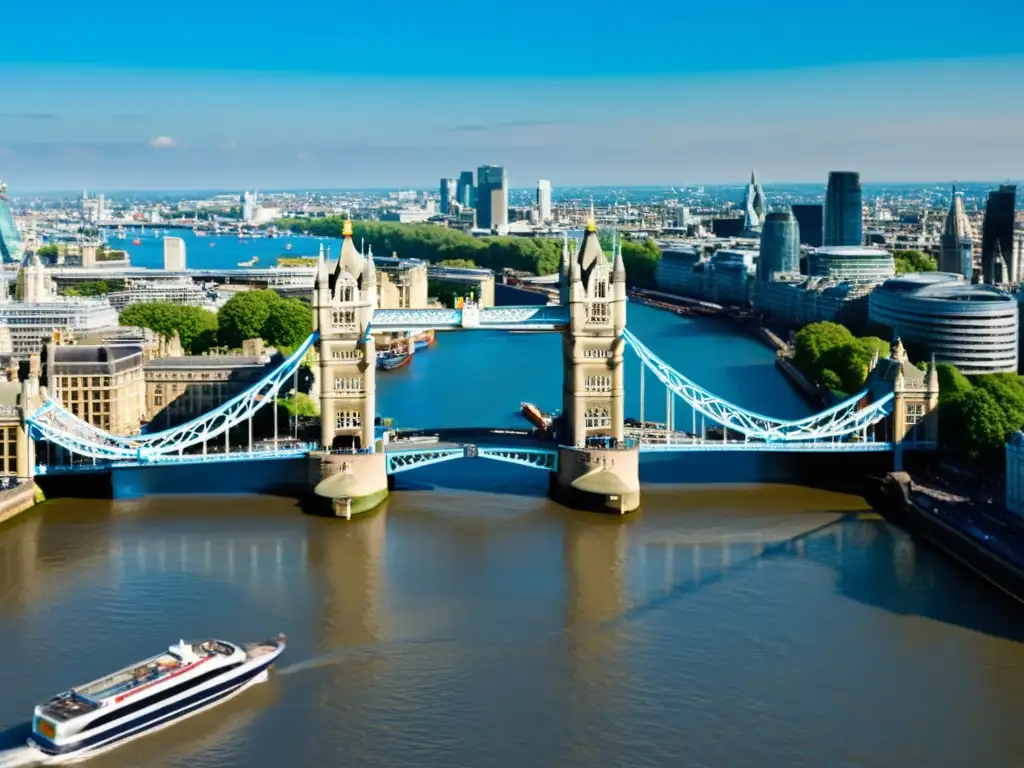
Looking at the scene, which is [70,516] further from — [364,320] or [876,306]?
[876,306]

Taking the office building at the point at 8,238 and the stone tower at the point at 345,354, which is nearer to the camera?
the stone tower at the point at 345,354

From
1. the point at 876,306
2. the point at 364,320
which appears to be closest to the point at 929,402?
the point at 364,320

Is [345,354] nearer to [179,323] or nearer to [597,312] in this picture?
[597,312]

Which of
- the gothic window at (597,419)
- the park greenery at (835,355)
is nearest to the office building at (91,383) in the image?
the gothic window at (597,419)

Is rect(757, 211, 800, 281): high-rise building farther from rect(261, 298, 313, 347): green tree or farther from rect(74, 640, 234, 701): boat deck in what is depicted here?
rect(74, 640, 234, 701): boat deck

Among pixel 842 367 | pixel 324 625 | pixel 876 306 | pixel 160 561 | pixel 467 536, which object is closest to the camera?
pixel 324 625

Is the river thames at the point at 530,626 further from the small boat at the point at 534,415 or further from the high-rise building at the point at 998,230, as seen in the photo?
the high-rise building at the point at 998,230
